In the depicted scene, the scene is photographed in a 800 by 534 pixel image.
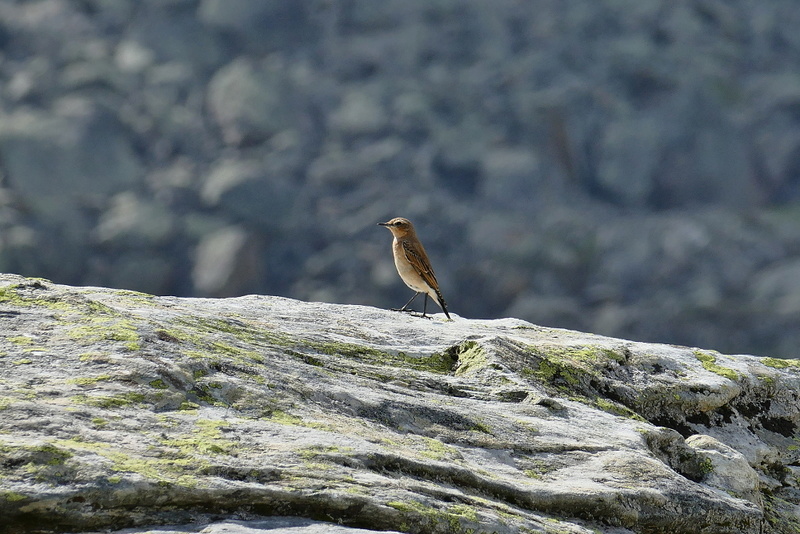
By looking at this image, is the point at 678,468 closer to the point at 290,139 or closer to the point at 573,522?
the point at 573,522

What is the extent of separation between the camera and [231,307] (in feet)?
33.2

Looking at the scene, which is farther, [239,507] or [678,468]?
[678,468]

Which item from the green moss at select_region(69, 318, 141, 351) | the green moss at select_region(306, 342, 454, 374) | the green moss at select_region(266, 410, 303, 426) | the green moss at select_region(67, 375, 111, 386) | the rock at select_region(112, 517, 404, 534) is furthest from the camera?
the green moss at select_region(306, 342, 454, 374)

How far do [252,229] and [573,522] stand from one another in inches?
4464

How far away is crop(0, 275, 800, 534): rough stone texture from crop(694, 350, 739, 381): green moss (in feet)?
0.11

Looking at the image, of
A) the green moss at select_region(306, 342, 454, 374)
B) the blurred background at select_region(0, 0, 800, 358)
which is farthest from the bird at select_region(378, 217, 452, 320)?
the blurred background at select_region(0, 0, 800, 358)

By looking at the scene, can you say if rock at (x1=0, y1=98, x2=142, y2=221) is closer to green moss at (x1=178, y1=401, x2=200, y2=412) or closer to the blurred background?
the blurred background

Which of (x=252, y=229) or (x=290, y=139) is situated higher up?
(x=290, y=139)

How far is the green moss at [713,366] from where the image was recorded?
1008cm

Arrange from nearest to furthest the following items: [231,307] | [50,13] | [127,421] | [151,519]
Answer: [151,519] < [127,421] < [231,307] < [50,13]

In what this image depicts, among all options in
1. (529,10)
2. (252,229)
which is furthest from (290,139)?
(529,10)

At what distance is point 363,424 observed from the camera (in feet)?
24.6

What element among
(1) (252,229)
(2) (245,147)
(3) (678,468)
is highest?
(2) (245,147)

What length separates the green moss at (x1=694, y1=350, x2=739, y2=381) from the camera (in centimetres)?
1008
